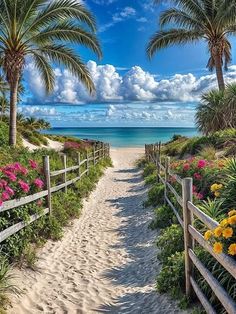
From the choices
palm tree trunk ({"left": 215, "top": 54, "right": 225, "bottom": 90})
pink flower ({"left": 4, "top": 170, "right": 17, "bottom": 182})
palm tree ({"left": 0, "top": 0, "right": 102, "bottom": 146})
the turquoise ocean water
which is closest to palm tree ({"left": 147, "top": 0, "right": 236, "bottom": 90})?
palm tree trunk ({"left": 215, "top": 54, "right": 225, "bottom": 90})

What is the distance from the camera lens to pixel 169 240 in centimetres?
653

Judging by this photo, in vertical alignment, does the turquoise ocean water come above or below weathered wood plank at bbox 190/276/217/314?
below

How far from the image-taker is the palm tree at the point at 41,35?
1440cm

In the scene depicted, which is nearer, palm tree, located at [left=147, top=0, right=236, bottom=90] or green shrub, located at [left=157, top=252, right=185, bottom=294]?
green shrub, located at [left=157, top=252, right=185, bottom=294]

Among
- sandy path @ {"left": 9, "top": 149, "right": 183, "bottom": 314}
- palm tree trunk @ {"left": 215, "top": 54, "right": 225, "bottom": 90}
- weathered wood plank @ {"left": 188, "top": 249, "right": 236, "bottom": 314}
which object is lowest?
sandy path @ {"left": 9, "top": 149, "right": 183, "bottom": 314}

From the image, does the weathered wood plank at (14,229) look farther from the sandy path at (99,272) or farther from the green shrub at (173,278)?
the green shrub at (173,278)

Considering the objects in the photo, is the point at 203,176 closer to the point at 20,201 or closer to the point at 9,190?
the point at 20,201

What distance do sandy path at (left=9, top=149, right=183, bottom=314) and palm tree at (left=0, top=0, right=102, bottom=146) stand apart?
282 inches

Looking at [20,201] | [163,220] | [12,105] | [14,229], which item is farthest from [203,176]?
[12,105]

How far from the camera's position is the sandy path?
16.4 feet

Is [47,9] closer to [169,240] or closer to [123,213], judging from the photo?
[123,213]

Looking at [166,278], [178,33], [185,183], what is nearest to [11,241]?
Answer: [166,278]

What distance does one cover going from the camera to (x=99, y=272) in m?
6.28

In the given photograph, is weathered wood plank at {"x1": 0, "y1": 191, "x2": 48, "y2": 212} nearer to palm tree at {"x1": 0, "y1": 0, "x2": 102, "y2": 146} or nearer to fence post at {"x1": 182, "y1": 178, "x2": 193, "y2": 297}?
fence post at {"x1": 182, "y1": 178, "x2": 193, "y2": 297}
